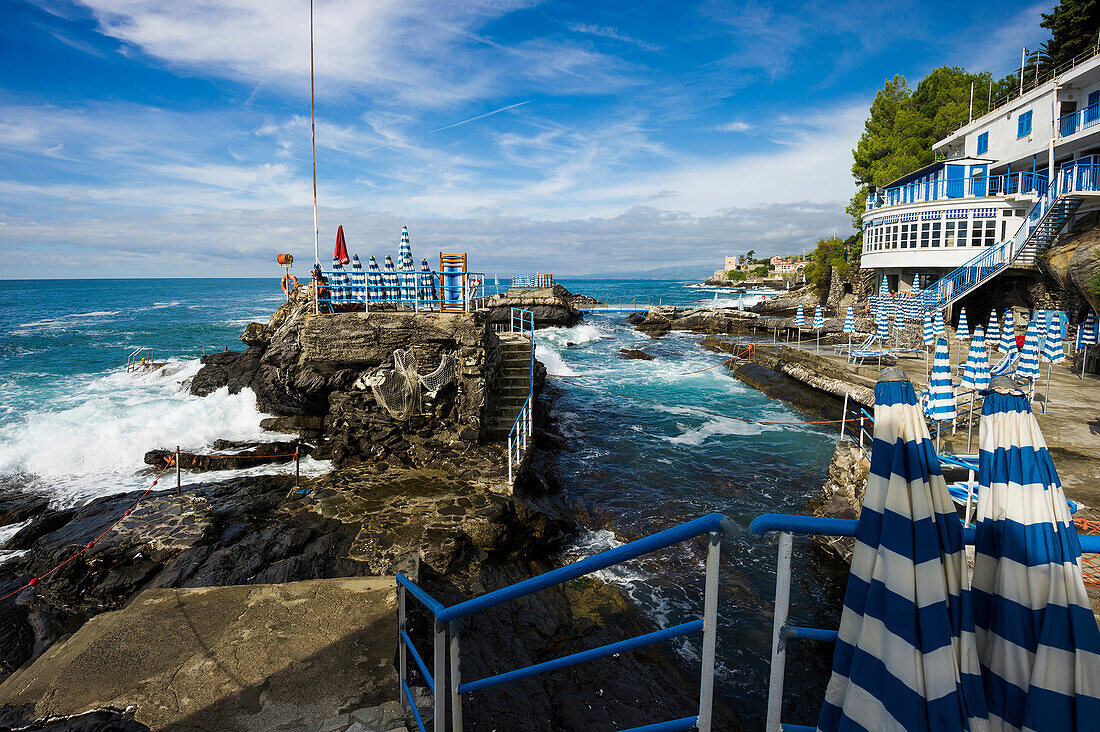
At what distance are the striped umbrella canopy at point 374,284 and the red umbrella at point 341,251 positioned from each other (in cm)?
79

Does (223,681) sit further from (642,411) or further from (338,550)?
(642,411)

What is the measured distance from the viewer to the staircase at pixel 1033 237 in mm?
20531

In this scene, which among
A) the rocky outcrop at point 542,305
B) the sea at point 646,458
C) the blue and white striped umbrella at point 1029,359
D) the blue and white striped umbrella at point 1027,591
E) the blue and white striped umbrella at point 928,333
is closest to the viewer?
the blue and white striped umbrella at point 1027,591

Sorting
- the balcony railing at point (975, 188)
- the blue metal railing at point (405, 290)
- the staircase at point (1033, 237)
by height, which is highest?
the balcony railing at point (975, 188)

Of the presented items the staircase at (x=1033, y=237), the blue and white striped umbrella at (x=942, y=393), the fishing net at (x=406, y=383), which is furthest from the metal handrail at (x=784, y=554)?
the staircase at (x=1033, y=237)

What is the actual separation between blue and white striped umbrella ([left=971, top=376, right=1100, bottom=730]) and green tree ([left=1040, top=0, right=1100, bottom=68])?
36.9m

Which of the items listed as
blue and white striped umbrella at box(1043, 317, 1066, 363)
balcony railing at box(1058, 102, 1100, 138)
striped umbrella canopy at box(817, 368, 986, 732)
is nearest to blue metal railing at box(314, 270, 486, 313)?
striped umbrella canopy at box(817, 368, 986, 732)

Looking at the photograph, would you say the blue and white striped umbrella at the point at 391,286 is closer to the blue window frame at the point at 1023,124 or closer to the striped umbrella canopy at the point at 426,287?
the striped umbrella canopy at the point at 426,287

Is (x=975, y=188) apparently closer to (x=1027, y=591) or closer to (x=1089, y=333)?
(x=1089, y=333)

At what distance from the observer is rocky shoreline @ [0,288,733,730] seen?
6684 millimetres

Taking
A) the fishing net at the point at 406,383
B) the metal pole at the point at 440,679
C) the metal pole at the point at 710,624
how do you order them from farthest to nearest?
the fishing net at the point at 406,383 → the metal pole at the point at 440,679 → the metal pole at the point at 710,624

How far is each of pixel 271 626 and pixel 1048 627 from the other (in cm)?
501

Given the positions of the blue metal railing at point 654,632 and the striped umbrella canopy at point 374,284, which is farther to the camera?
the striped umbrella canopy at point 374,284

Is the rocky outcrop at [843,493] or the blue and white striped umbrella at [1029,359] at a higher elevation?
the blue and white striped umbrella at [1029,359]
